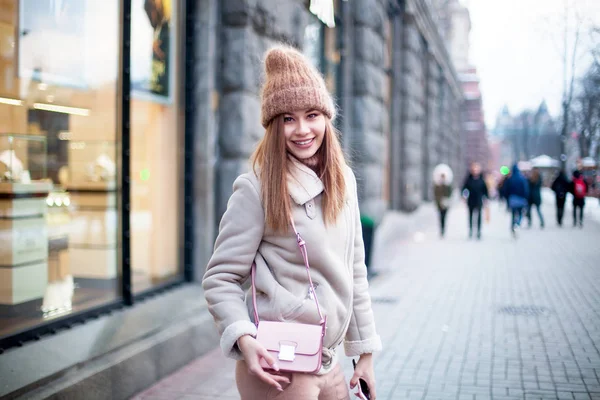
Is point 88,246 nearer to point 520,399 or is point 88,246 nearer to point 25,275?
point 25,275

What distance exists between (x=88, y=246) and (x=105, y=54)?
5.37ft

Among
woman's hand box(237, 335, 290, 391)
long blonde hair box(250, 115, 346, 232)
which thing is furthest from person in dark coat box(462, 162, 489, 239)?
woman's hand box(237, 335, 290, 391)

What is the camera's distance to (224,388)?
15.9 feet

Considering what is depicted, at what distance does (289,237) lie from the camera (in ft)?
7.50

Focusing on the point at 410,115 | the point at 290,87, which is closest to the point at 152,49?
A: the point at 290,87

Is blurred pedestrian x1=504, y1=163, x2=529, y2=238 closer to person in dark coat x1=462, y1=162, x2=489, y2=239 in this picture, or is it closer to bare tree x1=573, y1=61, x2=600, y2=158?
person in dark coat x1=462, y1=162, x2=489, y2=239

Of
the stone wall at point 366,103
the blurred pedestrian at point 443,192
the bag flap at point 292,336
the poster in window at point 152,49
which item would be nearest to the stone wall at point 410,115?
the blurred pedestrian at point 443,192

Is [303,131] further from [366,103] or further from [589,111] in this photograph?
[366,103]

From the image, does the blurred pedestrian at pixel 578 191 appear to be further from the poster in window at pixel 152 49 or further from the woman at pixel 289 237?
the woman at pixel 289 237

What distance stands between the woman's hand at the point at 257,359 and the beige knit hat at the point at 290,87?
0.79 metres

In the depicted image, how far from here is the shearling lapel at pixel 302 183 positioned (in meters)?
2.31

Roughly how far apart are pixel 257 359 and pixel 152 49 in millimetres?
4784

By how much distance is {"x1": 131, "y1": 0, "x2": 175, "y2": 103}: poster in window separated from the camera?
6.08 meters

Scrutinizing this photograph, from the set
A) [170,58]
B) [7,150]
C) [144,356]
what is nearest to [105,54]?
[170,58]
